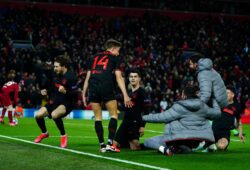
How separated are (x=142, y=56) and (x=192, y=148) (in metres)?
25.3

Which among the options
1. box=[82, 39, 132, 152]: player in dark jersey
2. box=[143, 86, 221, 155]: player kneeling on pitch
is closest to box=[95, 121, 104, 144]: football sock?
box=[82, 39, 132, 152]: player in dark jersey

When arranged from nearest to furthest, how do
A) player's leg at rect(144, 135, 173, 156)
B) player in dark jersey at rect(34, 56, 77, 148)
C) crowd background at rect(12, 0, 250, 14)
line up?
player's leg at rect(144, 135, 173, 156)
player in dark jersey at rect(34, 56, 77, 148)
crowd background at rect(12, 0, 250, 14)

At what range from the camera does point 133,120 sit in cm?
1208

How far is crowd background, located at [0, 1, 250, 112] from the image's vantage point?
3123 centimetres

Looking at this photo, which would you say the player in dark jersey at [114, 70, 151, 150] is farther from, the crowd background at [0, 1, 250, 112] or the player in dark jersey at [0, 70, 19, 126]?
the crowd background at [0, 1, 250, 112]

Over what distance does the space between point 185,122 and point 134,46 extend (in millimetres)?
27325

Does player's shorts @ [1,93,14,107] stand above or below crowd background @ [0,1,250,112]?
below

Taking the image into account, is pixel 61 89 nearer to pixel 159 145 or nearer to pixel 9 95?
pixel 159 145

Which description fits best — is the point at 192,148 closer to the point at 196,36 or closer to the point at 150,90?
the point at 150,90

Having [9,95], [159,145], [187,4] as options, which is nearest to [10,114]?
[9,95]

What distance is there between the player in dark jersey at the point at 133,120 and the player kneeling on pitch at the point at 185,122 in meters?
0.96

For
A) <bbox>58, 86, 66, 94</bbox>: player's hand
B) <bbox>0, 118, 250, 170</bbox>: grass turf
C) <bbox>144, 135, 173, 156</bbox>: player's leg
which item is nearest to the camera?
<bbox>0, 118, 250, 170</bbox>: grass turf

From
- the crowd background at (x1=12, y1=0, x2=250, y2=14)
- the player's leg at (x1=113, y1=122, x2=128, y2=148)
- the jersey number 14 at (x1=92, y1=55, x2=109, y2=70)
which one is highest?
the crowd background at (x1=12, y1=0, x2=250, y2=14)

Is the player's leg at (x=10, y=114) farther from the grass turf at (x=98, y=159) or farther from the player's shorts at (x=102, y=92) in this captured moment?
the player's shorts at (x=102, y=92)
